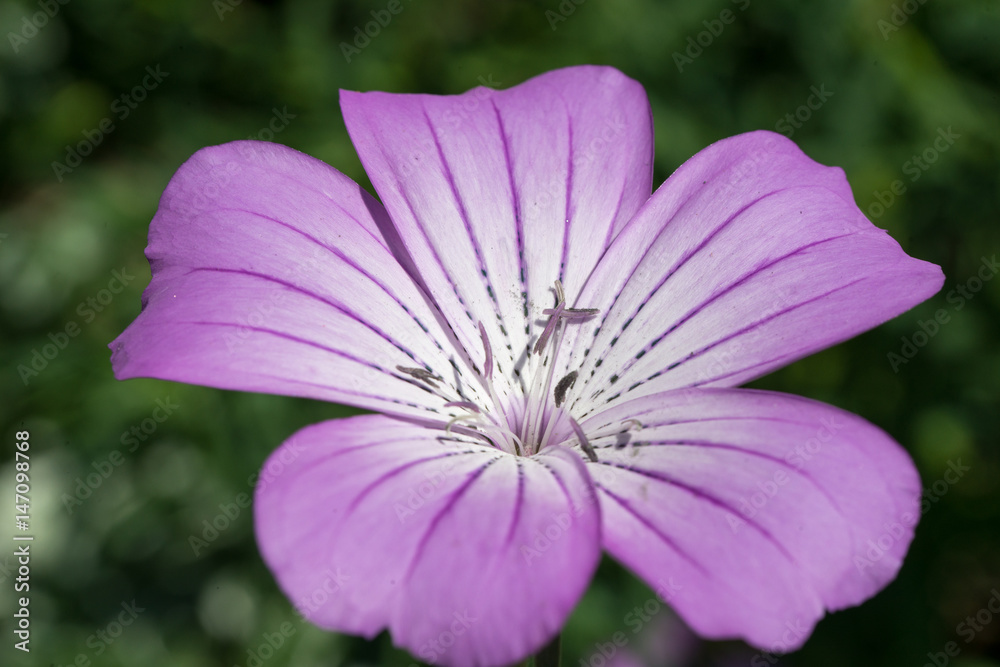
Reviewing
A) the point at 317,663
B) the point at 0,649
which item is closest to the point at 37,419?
the point at 0,649

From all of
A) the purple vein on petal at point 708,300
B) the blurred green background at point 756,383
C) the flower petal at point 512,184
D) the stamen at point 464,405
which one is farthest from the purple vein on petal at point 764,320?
the blurred green background at point 756,383

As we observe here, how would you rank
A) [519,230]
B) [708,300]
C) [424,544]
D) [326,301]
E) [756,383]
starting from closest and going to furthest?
[424,544], [326,301], [708,300], [519,230], [756,383]

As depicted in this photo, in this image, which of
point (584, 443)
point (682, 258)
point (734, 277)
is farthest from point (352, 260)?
point (734, 277)

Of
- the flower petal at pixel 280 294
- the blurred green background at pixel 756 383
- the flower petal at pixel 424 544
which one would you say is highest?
the flower petal at pixel 280 294

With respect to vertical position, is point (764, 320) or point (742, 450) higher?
point (764, 320)

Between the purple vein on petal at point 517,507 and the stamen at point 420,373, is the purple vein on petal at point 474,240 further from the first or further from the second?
the purple vein on petal at point 517,507

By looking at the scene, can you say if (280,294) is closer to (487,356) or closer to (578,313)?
(487,356)
